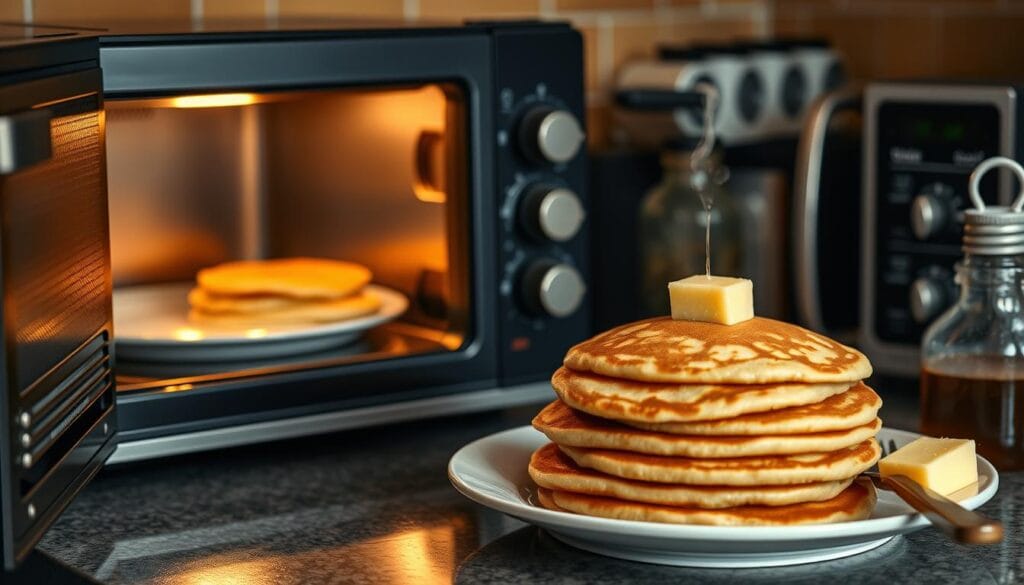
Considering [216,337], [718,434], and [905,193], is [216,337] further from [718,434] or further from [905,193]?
[905,193]

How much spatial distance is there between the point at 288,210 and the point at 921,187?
563mm

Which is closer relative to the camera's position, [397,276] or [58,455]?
[58,455]

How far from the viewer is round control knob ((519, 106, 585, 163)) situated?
117 cm

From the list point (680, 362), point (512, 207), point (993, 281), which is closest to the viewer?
point (680, 362)

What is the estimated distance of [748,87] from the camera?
5.35 ft

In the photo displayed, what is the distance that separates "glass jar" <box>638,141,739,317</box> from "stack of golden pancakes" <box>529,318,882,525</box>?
70 centimetres

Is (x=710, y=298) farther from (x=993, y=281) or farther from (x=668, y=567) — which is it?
(x=993, y=281)

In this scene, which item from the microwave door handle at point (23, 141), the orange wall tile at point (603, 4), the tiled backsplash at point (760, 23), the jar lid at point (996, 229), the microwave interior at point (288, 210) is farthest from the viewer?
the orange wall tile at point (603, 4)

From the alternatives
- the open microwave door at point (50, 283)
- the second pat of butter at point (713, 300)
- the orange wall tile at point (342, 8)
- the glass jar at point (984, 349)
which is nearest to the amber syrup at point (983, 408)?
the glass jar at point (984, 349)

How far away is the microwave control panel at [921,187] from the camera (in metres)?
1.25

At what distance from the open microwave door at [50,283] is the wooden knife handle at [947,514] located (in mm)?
463

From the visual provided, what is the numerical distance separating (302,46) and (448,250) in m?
0.21

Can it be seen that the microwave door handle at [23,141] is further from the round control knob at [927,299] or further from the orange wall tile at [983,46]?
the orange wall tile at [983,46]

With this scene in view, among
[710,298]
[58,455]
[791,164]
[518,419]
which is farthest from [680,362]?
[791,164]
